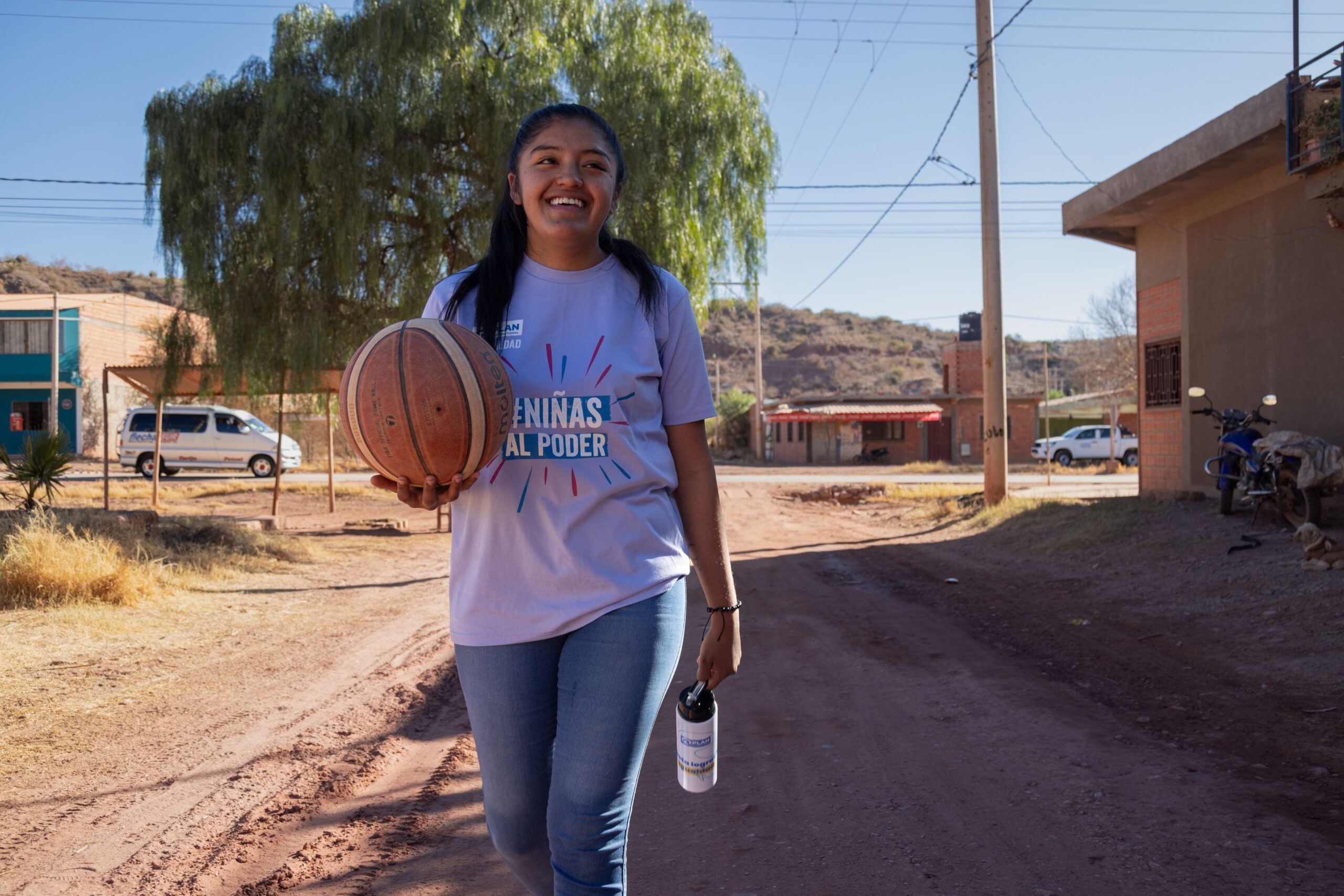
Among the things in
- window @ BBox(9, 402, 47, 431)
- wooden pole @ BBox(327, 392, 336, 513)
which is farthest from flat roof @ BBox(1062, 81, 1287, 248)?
window @ BBox(9, 402, 47, 431)

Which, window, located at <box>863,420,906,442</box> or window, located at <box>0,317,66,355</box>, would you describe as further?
window, located at <box>863,420,906,442</box>

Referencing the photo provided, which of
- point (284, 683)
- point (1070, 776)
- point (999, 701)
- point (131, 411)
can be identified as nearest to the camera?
point (1070, 776)

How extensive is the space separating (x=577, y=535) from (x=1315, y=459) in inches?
348

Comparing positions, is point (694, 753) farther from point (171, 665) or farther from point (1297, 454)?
point (1297, 454)

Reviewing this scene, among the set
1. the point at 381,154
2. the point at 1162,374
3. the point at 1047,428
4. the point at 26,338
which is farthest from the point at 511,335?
the point at 26,338

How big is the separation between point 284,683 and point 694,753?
13.9 feet

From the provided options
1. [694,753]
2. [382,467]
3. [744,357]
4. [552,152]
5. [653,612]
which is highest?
[744,357]

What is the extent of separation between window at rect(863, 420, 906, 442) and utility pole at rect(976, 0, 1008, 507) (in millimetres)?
30757

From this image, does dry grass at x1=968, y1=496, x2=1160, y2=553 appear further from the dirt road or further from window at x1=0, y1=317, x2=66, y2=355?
window at x1=0, y1=317, x2=66, y2=355

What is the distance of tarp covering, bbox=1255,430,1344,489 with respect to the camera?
8398mm

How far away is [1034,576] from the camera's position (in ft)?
30.1

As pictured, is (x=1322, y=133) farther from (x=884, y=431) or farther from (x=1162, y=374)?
(x=884, y=431)

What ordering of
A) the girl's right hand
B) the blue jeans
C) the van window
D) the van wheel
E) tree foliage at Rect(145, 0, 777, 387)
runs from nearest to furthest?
1. the blue jeans
2. the girl's right hand
3. tree foliage at Rect(145, 0, 777, 387)
4. the van wheel
5. the van window

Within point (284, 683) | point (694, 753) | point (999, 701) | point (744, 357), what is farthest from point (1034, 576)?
point (744, 357)
